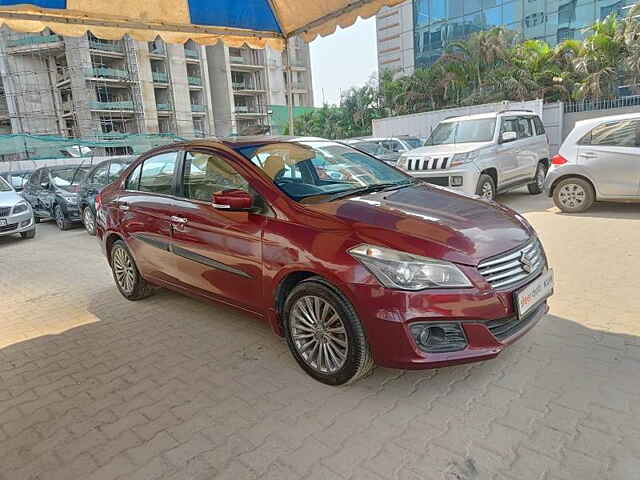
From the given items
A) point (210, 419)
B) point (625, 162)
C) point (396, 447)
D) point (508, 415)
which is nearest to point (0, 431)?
point (210, 419)

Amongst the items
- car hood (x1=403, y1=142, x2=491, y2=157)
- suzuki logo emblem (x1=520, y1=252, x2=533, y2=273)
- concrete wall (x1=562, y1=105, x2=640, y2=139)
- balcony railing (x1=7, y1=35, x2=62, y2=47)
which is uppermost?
balcony railing (x1=7, y1=35, x2=62, y2=47)

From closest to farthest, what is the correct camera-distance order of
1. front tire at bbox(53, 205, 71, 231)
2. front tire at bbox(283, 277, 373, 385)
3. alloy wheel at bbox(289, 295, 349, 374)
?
front tire at bbox(283, 277, 373, 385) < alloy wheel at bbox(289, 295, 349, 374) < front tire at bbox(53, 205, 71, 231)

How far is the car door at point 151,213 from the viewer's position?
4.25m

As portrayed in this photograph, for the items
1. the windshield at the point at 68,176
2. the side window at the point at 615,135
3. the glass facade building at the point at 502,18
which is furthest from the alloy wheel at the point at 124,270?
the glass facade building at the point at 502,18

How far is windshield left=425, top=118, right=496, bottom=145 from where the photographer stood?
9.24 meters

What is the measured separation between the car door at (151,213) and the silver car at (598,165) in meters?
6.53

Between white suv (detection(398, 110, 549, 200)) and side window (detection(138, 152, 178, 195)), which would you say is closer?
side window (detection(138, 152, 178, 195))

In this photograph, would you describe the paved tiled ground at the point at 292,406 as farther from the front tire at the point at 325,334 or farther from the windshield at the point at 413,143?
the windshield at the point at 413,143

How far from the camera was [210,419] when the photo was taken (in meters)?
2.87

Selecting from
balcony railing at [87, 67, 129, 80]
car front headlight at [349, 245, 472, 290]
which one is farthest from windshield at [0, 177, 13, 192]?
balcony railing at [87, 67, 129, 80]

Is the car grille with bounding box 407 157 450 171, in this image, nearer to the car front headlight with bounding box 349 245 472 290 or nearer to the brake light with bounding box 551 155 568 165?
the brake light with bounding box 551 155 568 165

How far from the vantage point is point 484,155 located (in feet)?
28.8

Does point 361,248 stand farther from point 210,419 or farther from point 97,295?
point 97,295

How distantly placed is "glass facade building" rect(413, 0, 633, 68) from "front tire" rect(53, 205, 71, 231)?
3084cm
